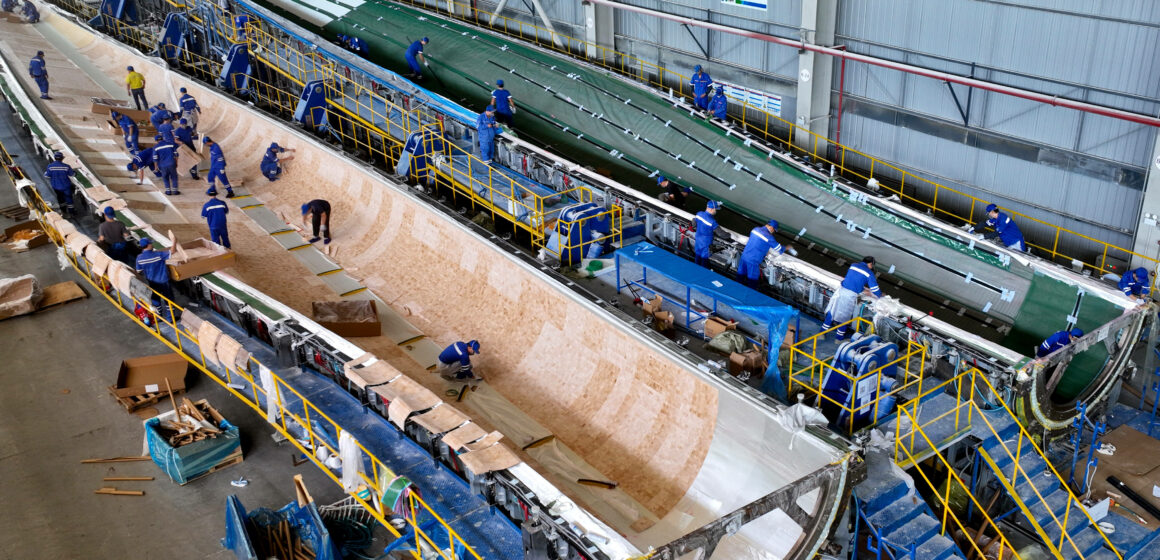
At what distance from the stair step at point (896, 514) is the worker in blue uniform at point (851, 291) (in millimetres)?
2805

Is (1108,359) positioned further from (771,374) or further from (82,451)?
(82,451)

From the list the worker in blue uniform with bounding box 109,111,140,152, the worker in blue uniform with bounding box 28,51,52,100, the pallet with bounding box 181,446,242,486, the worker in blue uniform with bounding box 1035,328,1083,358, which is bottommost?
the pallet with bounding box 181,446,242,486

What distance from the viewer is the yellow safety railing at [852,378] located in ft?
31.8

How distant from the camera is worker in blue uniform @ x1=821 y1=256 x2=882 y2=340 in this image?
1152 centimetres

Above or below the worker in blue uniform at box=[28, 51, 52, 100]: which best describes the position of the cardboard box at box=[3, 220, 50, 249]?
below

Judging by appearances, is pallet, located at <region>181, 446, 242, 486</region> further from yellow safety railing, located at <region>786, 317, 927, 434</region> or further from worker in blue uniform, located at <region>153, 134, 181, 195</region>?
worker in blue uniform, located at <region>153, 134, 181, 195</region>

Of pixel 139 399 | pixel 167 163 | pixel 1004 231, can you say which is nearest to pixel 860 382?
pixel 1004 231

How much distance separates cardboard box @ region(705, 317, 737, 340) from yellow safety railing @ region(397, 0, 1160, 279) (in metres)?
6.45

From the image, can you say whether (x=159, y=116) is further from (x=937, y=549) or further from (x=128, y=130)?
(x=937, y=549)

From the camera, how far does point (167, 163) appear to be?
57.5ft

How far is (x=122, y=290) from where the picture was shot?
13695 mm

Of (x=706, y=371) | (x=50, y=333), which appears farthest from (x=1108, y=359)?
(x=50, y=333)

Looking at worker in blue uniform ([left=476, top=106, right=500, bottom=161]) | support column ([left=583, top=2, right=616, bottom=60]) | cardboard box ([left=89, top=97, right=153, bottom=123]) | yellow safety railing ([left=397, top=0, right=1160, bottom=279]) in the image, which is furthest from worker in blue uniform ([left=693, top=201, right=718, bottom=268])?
cardboard box ([left=89, top=97, right=153, bottom=123])

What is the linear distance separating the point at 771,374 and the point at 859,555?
2106 mm
